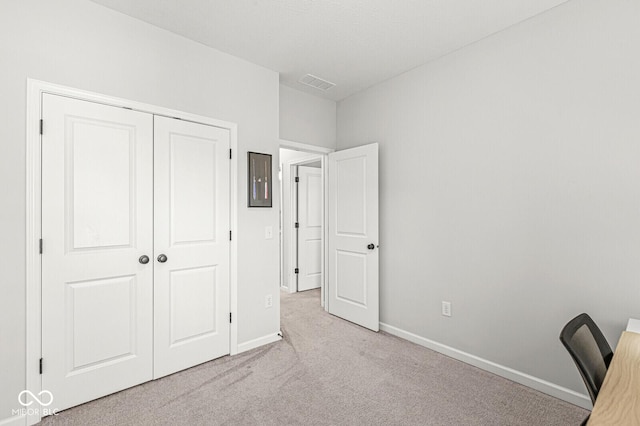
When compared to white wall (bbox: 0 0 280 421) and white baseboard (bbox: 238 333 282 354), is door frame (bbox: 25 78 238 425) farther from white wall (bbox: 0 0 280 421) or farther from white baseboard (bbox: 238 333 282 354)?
white baseboard (bbox: 238 333 282 354)

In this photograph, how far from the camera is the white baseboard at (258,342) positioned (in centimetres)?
289

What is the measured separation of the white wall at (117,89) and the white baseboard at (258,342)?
5 centimetres

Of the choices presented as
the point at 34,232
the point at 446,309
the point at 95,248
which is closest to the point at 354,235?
the point at 446,309

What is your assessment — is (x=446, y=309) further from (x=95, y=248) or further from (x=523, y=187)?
(x=95, y=248)

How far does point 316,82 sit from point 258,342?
9.22 feet

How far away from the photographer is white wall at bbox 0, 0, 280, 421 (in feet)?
6.10

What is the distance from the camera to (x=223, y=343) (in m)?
2.79

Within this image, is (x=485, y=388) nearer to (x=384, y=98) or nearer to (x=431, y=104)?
(x=431, y=104)

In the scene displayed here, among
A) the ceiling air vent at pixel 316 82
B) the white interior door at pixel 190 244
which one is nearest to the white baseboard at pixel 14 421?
the white interior door at pixel 190 244

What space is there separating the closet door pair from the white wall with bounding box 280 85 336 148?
975 mm

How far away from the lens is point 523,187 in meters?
2.38

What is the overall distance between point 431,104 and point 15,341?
3632 millimetres
